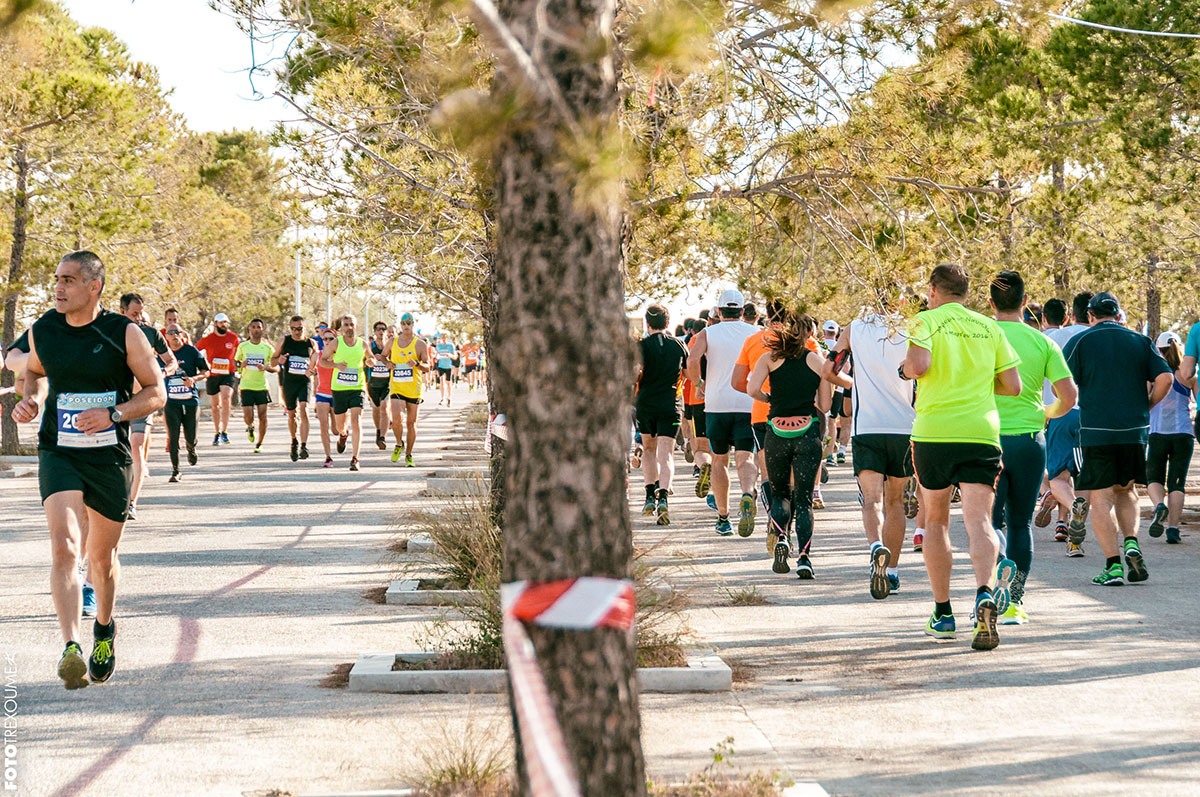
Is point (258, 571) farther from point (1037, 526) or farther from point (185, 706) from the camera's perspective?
point (1037, 526)

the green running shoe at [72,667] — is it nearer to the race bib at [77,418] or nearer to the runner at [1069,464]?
the race bib at [77,418]

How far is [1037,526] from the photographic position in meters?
13.2

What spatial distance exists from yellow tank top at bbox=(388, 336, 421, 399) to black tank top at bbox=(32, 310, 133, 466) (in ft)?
41.6

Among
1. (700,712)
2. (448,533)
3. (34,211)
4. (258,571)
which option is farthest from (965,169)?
(34,211)

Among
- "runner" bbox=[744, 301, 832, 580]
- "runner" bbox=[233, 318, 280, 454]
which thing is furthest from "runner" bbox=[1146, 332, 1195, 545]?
"runner" bbox=[233, 318, 280, 454]

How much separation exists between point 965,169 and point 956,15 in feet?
3.42

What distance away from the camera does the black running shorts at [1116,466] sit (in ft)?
33.0

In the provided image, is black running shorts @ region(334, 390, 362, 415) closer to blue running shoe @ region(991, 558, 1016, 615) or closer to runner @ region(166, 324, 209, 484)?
runner @ region(166, 324, 209, 484)

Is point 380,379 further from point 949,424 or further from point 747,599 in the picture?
point 949,424

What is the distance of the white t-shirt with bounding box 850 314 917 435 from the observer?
29.6 feet

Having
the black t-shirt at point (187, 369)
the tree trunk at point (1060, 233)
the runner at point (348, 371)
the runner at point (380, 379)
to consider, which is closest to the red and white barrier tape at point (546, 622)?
the black t-shirt at point (187, 369)

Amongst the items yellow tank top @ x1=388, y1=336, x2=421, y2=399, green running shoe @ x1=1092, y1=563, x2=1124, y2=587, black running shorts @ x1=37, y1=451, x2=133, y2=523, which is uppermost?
yellow tank top @ x1=388, y1=336, x2=421, y2=399

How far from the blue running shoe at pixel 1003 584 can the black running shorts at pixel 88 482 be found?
15.1 ft

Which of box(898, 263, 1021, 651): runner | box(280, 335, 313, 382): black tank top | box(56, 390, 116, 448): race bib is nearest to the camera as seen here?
box(56, 390, 116, 448): race bib
